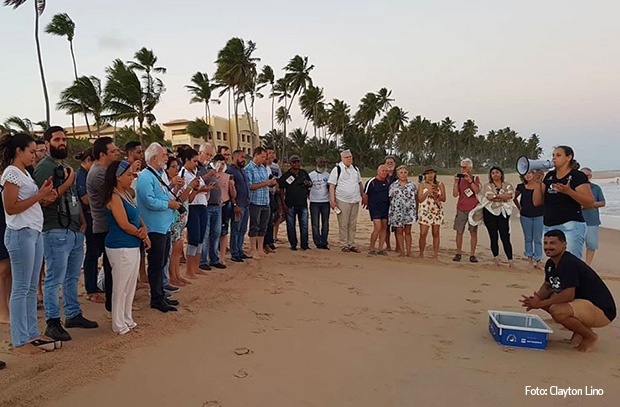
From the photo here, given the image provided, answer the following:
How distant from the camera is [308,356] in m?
3.35

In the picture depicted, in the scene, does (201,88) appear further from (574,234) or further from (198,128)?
(574,234)

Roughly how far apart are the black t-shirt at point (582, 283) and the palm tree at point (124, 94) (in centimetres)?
2824

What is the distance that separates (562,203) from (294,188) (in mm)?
4336

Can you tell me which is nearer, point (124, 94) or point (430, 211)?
point (430, 211)

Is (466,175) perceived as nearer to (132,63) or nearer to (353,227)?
(353,227)

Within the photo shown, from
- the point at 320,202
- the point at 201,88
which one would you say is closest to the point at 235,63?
the point at 201,88

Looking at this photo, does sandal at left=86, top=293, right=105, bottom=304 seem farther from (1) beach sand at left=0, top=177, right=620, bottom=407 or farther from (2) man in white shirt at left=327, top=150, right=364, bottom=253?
(2) man in white shirt at left=327, top=150, right=364, bottom=253

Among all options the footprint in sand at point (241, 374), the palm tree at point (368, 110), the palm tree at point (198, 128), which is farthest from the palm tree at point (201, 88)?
the footprint in sand at point (241, 374)

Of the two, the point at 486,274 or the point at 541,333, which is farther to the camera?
the point at 486,274

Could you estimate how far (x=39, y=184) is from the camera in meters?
3.52

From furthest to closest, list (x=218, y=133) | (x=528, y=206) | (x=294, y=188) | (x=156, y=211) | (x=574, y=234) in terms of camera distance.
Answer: (x=218, y=133) < (x=294, y=188) < (x=528, y=206) < (x=574, y=234) < (x=156, y=211)

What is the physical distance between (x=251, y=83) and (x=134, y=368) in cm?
3738

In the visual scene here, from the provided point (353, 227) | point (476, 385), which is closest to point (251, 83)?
point (353, 227)

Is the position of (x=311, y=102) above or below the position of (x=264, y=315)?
above
